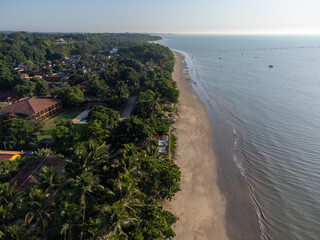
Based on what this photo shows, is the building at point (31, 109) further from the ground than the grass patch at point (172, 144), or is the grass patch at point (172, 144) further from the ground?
the building at point (31, 109)

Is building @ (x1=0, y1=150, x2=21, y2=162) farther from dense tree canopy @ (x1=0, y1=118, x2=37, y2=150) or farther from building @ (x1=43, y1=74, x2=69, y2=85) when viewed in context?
building @ (x1=43, y1=74, x2=69, y2=85)

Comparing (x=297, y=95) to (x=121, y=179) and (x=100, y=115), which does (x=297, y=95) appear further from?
(x=121, y=179)

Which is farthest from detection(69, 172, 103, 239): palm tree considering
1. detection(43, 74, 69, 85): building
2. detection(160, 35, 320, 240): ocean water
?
detection(43, 74, 69, 85): building

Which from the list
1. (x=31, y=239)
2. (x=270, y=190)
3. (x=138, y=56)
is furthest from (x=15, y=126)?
(x=138, y=56)

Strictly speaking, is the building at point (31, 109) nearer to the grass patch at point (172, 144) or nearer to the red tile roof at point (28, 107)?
the red tile roof at point (28, 107)

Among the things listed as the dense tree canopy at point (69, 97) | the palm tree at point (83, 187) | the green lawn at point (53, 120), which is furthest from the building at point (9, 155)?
the dense tree canopy at point (69, 97)

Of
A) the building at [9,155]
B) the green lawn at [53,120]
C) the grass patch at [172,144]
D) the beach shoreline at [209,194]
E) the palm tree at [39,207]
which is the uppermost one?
the palm tree at [39,207]
